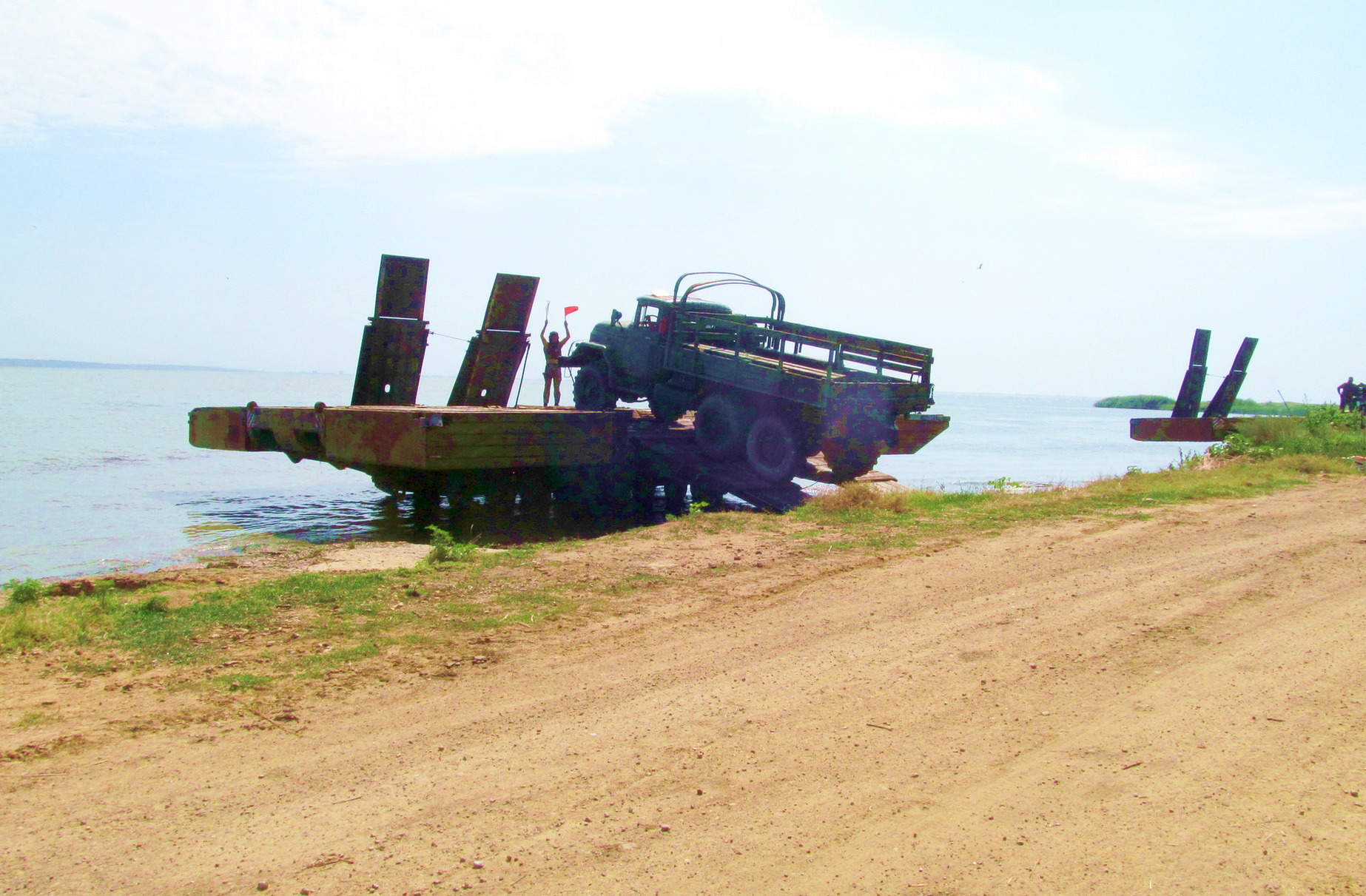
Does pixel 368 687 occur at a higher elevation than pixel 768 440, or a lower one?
lower

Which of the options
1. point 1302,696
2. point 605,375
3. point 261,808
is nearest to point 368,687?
point 261,808

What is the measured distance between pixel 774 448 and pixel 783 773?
30.0ft

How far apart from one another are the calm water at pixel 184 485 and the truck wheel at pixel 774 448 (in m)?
4.78

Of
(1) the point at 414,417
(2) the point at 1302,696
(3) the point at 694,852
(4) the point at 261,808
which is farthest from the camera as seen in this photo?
(1) the point at 414,417

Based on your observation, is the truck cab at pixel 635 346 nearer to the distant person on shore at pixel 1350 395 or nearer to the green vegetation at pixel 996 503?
the green vegetation at pixel 996 503

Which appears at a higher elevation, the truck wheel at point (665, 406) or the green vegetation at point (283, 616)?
the truck wheel at point (665, 406)

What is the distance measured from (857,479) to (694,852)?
33.6 feet

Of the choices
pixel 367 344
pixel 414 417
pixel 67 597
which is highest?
pixel 367 344

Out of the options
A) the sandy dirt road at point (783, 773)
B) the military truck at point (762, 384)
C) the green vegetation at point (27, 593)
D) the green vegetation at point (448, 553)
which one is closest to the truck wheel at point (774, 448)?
the military truck at point (762, 384)

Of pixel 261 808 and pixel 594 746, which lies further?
pixel 594 746

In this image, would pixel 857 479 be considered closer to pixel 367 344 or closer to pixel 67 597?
pixel 367 344

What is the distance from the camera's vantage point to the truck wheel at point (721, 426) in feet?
43.5

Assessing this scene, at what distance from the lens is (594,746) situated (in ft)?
13.0

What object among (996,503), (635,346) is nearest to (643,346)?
(635,346)
